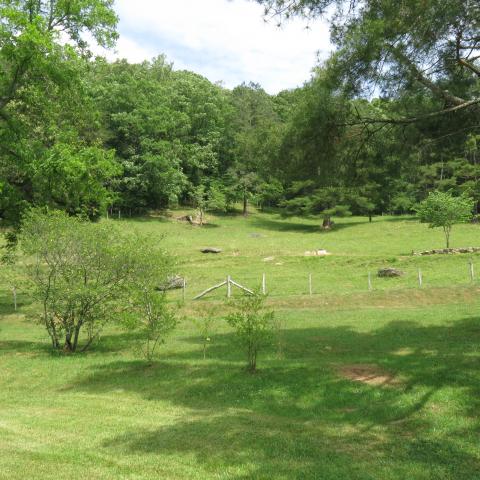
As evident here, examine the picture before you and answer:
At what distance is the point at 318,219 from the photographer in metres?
62.4

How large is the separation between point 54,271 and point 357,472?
11.7m

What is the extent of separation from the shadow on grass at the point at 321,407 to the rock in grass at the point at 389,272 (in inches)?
425

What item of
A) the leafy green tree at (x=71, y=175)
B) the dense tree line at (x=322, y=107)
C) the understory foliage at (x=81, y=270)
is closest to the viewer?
the dense tree line at (x=322, y=107)

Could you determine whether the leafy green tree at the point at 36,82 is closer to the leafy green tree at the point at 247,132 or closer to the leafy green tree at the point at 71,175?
the leafy green tree at the point at 71,175

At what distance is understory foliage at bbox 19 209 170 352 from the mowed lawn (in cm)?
107

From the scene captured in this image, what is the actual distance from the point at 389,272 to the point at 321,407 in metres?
18.3

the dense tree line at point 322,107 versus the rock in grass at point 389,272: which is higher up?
the dense tree line at point 322,107

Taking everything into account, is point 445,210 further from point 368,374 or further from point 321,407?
point 321,407

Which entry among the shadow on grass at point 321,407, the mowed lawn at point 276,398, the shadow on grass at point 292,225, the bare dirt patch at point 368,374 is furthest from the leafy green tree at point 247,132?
the bare dirt patch at point 368,374

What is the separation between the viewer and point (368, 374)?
38.7ft

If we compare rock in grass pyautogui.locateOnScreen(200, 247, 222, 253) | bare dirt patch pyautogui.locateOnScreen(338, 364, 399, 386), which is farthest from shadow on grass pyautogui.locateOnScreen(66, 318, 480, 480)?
rock in grass pyautogui.locateOnScreen(200, 247, 222, 253)

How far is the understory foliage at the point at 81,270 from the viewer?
50.5 feet

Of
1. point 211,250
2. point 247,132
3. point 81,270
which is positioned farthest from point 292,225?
point 81,270

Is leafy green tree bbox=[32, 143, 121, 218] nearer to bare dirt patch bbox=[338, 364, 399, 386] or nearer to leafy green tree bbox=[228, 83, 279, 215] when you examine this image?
bare dirt patch bbox=[338, 364, 399, 386]
